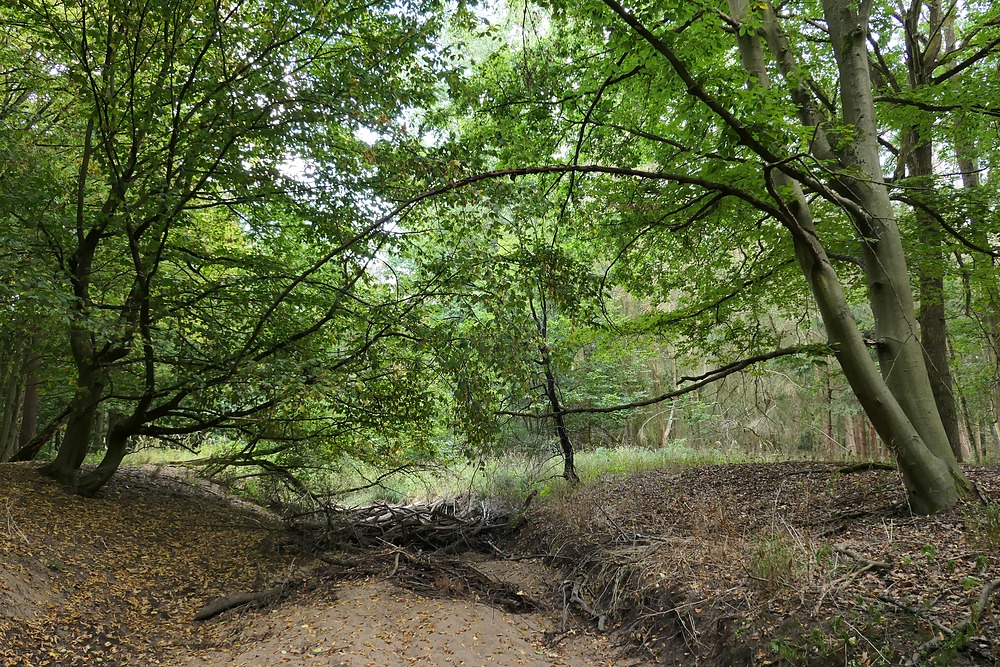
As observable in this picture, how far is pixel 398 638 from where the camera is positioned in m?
5.61

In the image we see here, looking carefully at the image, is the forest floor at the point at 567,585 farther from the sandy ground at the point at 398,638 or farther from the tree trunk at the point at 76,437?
the tree trunk at the point at 76,437

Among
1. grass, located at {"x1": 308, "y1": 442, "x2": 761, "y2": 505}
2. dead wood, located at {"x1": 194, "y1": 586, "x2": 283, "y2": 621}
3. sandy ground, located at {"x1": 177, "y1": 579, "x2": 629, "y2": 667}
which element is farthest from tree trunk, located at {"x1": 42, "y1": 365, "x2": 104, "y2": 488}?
sandy ground, located at {"x1": 177, "y1": 579, "x2": 629, "y2": 667}

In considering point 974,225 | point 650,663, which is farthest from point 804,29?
point 650,663

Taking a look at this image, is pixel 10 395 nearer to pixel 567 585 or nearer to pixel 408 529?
pixel 408 529

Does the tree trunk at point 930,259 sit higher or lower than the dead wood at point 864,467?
higher

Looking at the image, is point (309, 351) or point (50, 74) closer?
point (309, 351)

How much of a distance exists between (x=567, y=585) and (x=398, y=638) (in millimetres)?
2305

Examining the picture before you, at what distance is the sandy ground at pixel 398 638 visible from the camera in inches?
205

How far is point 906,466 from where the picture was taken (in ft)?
18.0

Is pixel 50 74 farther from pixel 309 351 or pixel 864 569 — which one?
pixel 864 569

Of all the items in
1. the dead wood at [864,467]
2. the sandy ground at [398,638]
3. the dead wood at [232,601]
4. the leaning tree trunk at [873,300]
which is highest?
the leaning tree trunk at [873,300]

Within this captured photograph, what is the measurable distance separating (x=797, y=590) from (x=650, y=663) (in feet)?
4.98

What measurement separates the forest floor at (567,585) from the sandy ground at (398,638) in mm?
23

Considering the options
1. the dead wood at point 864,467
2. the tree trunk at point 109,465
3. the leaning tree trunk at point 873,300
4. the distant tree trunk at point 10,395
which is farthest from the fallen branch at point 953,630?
the distant tree trunk at point 10,395
